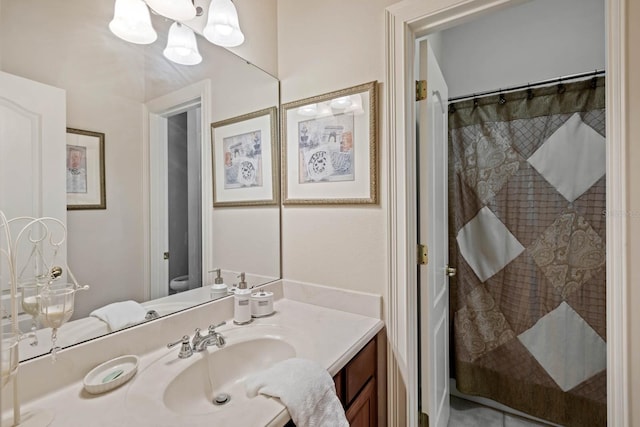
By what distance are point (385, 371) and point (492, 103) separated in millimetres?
1729

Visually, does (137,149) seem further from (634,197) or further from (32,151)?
(634,197)

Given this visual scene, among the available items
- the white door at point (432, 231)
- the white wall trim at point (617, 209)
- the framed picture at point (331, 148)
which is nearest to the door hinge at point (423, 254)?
the white door at point (432, 231)

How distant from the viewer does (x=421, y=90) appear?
131 centimetres

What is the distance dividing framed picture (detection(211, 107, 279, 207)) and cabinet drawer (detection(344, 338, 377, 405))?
0.80 m

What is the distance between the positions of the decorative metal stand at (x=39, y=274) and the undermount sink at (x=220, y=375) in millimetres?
286

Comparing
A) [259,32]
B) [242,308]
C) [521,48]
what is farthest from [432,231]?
[521,48]

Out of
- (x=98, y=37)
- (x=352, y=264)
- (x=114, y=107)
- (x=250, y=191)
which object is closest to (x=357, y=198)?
(x=352, y=264)

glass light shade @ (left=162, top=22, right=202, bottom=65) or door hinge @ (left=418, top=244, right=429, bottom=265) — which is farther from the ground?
glass light shade @ (left=162, top=22, right=202, bottom=65)

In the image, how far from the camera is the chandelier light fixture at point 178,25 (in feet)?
3.19

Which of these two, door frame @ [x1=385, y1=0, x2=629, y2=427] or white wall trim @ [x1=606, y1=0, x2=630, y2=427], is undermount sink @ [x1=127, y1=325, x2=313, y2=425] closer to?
door frame @ [x1=385, y1=0, x2=629, y2=427]

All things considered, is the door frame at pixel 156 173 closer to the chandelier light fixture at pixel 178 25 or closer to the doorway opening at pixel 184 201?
the doorway opening at pixel 184 201

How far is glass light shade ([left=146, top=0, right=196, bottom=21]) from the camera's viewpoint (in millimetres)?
1048

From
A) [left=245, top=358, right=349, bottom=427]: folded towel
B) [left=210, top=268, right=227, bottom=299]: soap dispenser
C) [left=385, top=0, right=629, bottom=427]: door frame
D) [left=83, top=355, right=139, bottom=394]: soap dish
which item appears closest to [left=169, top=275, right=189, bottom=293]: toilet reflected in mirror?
[left=210, top=268, right=227, bottom=299]: soap dispenser

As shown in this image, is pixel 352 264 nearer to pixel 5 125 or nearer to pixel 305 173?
pixel 305 173
